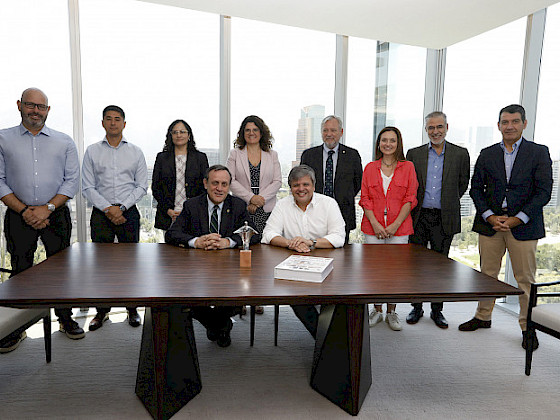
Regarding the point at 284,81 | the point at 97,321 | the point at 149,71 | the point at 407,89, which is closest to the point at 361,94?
the point at 407,89

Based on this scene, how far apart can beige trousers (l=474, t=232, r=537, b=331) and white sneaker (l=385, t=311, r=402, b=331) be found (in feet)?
2.34

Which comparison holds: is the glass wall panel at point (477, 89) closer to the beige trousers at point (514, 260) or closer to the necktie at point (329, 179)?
Answer: the beige trousers at point (514, 260)

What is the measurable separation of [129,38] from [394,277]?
12.0 ft

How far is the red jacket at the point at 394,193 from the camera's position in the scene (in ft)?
11.3

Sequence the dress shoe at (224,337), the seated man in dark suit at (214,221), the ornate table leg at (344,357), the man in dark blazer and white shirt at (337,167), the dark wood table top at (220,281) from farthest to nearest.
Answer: the man in dark blazer and white shirt at (337,167), the dress shoe at (224,337), the seated man in dark suit at (214,221), the ornate table leg at (344,357), the dark wood table top at (220,281)

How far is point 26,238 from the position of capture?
3277 millimetres

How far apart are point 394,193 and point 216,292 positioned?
2054 millimetres

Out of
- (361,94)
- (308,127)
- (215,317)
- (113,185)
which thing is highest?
(361,94)

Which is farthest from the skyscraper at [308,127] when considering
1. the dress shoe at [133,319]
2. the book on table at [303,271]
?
the book on table at [303,271]

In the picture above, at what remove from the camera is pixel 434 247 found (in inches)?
144

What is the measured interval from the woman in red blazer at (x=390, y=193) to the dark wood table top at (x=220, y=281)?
2.54ft

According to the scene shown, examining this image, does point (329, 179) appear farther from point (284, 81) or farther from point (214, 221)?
point (284, 81)

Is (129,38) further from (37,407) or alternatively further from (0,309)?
(37,407)

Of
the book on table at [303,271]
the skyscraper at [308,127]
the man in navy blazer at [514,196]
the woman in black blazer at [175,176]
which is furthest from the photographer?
the skyscraper at [308,127]
